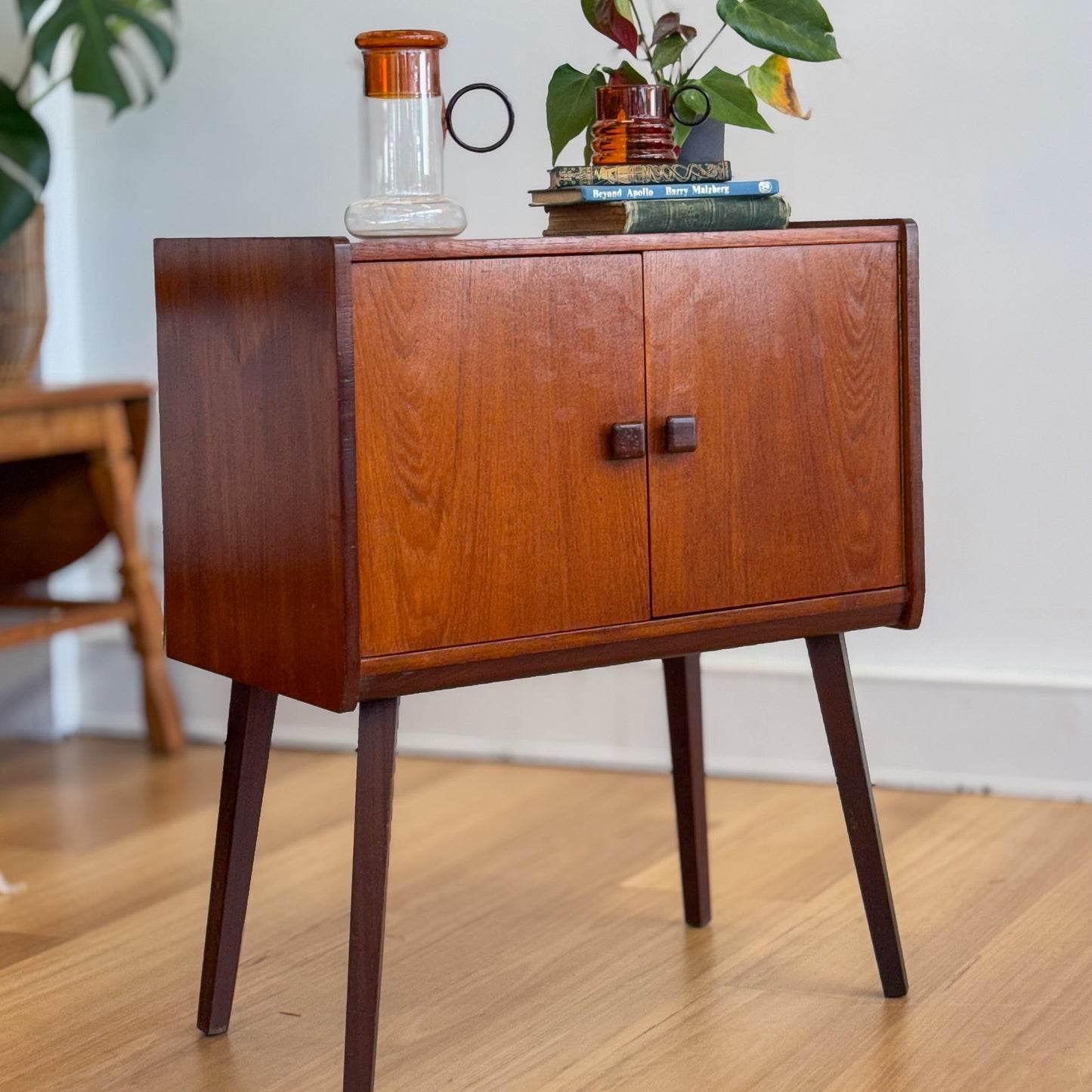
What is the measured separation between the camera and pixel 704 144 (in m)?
1.65

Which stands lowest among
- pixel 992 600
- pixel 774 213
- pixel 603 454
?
pixel 992 600

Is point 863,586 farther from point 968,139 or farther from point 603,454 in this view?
point 968,139

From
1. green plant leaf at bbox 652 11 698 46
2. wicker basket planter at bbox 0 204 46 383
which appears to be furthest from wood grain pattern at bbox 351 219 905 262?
wicker basket planter at bbox 0 204 46 383

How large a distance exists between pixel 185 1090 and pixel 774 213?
3.17ft

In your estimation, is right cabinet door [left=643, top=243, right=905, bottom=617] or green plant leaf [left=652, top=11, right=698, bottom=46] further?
green plant leaf [left=652, top=11, right=698, bottom=46]

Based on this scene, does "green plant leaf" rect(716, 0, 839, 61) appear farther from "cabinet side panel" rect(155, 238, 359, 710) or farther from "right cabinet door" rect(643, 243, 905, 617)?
"cabinet side panel" rect(155, 238, 359, 710)

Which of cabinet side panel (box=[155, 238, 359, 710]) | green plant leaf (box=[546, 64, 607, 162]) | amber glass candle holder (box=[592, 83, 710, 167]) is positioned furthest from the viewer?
green plant leaf (box=[546, 64, 607, 162])

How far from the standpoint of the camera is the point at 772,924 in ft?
6.40

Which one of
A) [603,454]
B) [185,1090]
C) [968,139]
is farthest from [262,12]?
[185,1090]

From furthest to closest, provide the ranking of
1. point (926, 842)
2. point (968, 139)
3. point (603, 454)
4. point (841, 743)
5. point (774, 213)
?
point (968, 139) < point (926, 842) < point (841, 743) < point (774, 213) < point (603, 454)

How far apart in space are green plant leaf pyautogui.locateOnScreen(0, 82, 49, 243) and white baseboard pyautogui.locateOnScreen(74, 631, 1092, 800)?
812 mm

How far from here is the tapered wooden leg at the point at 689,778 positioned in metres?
1.90

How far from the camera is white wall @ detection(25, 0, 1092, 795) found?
7.79 feet

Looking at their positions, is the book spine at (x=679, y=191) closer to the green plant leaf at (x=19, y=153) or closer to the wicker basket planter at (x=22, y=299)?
the green plant leaf at (x=19, y=153)
